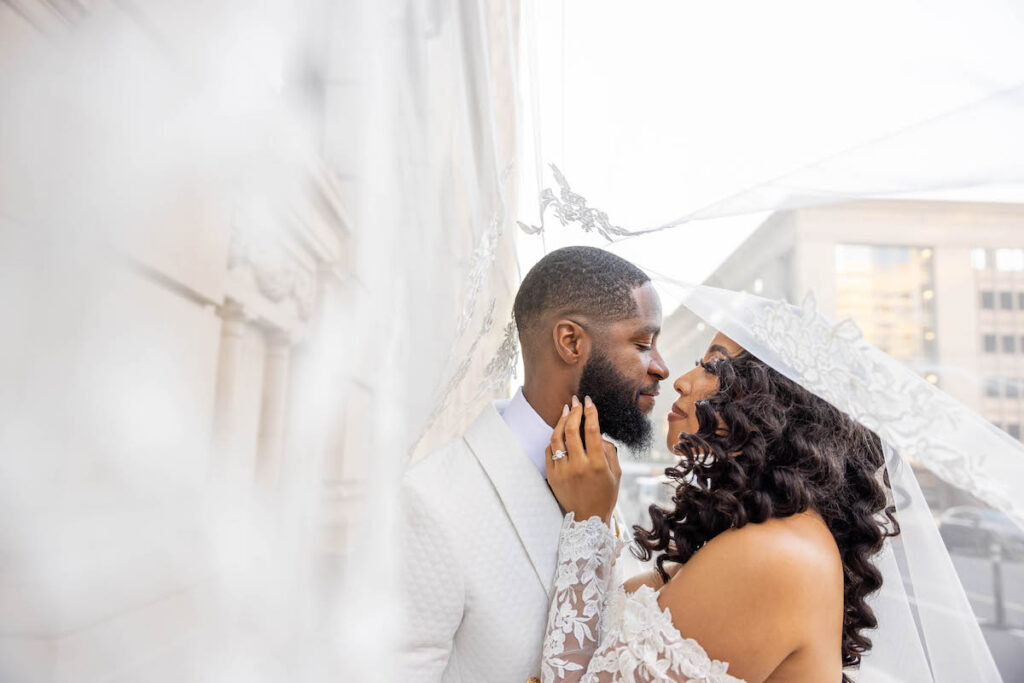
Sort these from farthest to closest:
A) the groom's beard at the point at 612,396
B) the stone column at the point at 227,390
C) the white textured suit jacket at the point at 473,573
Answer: the groom's beard at the point at 612,396 → the stone column at the point at 227,390 → the white textured suit jacket at the point at 473,573

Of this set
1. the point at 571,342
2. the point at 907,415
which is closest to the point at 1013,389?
the point at 907,415

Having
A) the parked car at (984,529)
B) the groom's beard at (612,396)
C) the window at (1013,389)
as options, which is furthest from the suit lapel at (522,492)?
the window at (1013,389)

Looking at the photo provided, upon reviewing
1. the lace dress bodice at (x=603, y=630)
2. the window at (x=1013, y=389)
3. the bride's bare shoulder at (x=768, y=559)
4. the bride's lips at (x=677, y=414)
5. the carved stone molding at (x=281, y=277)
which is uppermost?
the carved stone molding at (x=281, y=277)

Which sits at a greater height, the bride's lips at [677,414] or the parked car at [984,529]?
the bride's lips at [677,414]

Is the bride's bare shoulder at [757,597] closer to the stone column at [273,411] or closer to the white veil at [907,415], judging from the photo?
the white veil at [907,415]

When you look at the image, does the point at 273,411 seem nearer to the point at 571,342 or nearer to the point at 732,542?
the point at 571,342

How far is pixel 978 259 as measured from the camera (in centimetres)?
90

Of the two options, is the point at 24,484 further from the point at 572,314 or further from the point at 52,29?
the point at 572,314

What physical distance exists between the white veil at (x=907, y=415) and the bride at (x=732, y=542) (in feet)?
0.44

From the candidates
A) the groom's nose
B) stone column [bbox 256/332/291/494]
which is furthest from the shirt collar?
stone column [bbox 256/332/291/494]

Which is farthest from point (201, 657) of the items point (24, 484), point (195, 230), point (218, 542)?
point (195, 230)

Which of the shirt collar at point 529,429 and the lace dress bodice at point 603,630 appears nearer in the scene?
the lace dress bodice at point 603,630

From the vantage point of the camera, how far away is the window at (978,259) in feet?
2.95

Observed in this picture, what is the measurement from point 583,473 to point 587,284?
0.45m
